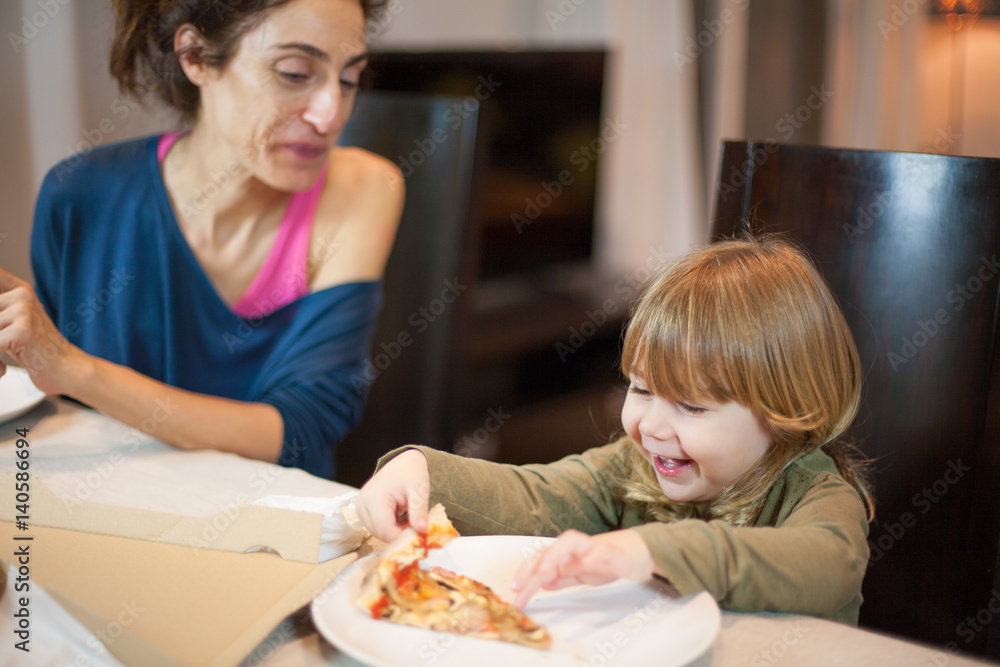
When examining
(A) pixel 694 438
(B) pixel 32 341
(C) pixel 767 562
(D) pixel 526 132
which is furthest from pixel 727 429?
(D) pixel 526 132

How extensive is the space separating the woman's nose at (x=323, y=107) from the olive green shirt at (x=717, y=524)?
0.60 meters

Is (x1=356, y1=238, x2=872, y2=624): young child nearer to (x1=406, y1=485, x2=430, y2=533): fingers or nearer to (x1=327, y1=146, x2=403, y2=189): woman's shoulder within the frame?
(x1=406, y1=485, x2=430, y2=533): fingers

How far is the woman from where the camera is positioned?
1154 millimetres

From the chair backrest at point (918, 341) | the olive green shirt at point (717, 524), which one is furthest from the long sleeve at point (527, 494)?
the chair backrest at point (918, 341)

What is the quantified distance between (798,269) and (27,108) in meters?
1.27

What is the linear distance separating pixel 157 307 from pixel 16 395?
0.26 meters

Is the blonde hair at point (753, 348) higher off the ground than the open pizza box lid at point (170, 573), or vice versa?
the blonde hair at point (753, 348)

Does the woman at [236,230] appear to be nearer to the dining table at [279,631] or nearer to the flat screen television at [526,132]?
the dining table at [279,631]

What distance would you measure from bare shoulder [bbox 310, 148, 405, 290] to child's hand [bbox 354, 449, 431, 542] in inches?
24.1

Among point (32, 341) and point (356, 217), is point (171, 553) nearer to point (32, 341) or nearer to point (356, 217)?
point (32, 341)

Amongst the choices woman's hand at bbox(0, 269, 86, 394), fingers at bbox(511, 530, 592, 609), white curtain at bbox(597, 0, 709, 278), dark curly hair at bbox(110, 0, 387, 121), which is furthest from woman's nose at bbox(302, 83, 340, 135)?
white curtain at bbox(597, 0, 709, 278)

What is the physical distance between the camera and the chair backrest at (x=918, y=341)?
34.9 inches

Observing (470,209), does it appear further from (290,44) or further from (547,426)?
(547,426)

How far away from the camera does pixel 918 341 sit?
37.0 inches
